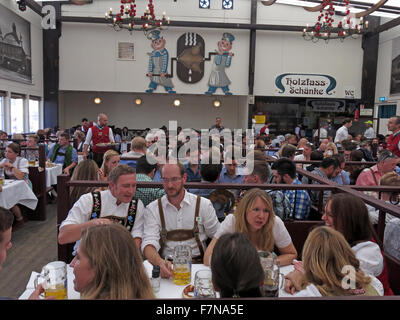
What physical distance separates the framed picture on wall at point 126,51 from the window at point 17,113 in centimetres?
383

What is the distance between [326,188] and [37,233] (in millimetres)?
4182

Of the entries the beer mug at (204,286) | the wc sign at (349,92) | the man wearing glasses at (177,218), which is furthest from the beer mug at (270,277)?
the wc sign at (349,92)

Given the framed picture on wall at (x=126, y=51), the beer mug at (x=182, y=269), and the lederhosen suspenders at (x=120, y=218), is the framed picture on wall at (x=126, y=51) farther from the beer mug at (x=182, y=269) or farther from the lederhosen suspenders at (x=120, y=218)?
the beer mug at (x=182, y=269)

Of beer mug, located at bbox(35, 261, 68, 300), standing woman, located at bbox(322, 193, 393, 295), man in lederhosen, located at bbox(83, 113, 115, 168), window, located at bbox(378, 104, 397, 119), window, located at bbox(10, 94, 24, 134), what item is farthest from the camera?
window, located at bbox(378, 104, 397, 119)

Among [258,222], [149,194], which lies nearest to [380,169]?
[258,222]

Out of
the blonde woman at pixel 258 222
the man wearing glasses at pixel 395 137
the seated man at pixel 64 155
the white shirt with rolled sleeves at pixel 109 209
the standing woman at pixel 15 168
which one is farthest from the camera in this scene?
the seated man at pixel 64 155

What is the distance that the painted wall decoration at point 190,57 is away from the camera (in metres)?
13.5

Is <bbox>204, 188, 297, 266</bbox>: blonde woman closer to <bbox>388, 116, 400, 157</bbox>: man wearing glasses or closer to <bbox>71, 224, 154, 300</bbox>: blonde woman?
<bbox>71, 224, 154, 300</bbox>: blonde woman

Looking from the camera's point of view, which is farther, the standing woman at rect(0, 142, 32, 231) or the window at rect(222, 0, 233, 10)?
the window at rect(222, 0, 233, 10)

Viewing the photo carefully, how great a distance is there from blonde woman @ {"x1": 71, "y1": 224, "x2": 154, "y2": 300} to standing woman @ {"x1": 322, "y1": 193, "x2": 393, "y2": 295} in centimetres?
120

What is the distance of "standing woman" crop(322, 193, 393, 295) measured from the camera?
193 cm

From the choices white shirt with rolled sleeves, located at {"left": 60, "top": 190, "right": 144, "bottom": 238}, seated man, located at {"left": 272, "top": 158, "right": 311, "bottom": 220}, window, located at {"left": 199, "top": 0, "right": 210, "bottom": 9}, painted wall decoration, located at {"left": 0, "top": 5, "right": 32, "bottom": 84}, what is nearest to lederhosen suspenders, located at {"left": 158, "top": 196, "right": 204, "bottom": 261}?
white shirt with rolled sleeves, located at {"left": 60, "top": 190, "right": 144, "bottom": 238}

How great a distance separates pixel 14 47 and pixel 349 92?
12.0 meters
